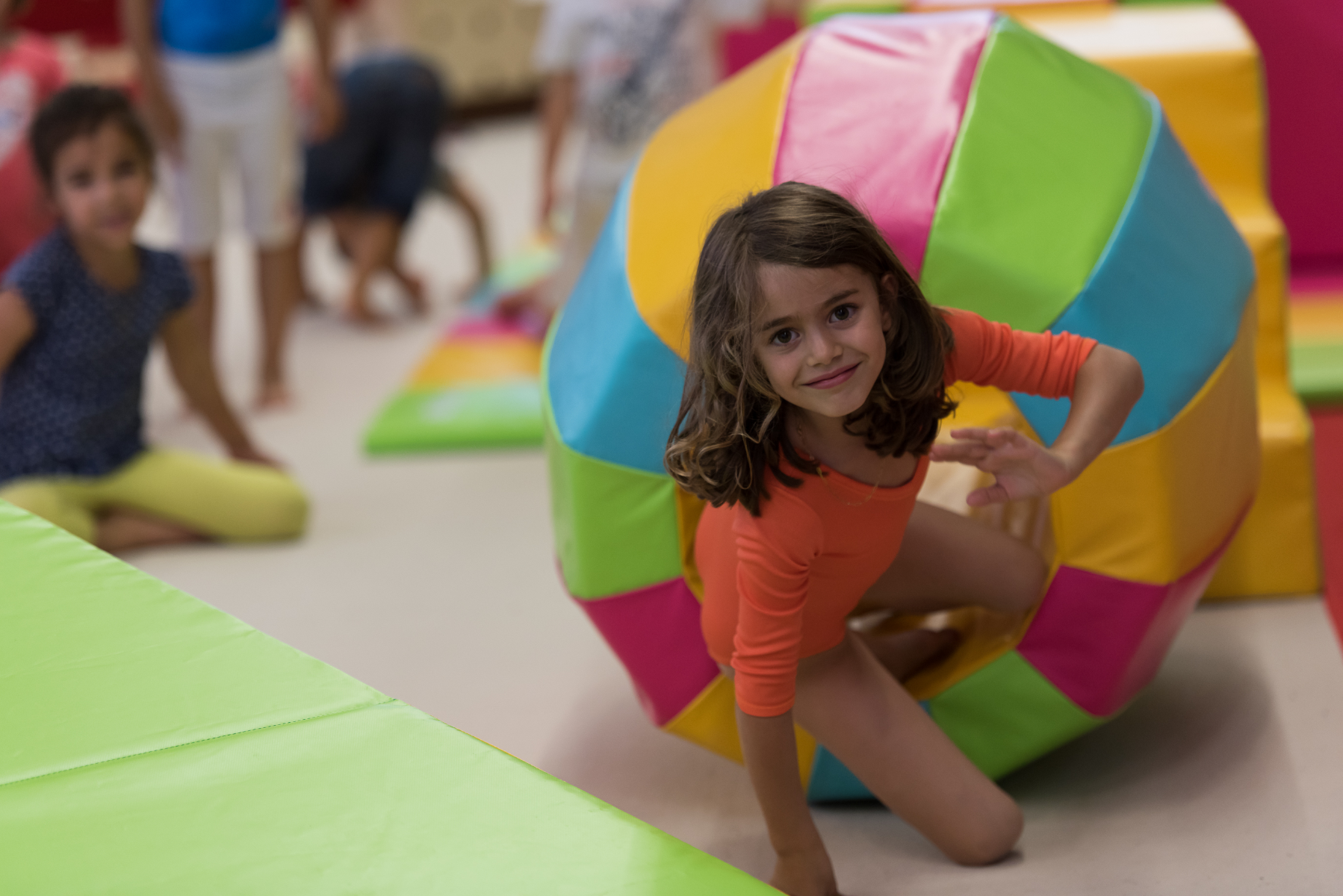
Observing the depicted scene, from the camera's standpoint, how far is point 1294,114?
10.4ft

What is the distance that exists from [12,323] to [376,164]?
209cm

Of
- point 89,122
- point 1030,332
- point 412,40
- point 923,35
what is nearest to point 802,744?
point 1030,332

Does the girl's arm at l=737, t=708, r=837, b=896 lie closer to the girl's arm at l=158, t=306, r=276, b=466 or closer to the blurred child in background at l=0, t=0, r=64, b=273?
the girl's arm at l=158, t=306, r=276, b=466

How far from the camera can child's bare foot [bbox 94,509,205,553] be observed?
9.74 ft

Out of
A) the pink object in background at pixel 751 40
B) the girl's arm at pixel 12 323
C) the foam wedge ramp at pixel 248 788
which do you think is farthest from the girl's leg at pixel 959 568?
the pink object in background at pixel 751 40

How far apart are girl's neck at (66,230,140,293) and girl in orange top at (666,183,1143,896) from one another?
68.3 inches

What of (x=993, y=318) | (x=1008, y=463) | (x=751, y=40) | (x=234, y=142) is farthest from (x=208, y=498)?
(x=751, y=40)

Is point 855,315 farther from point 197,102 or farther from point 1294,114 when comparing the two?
point 197,102

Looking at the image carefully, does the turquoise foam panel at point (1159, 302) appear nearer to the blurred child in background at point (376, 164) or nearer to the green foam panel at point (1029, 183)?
the green foam panel at point (1029, 183)

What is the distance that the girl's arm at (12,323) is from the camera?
108 inches

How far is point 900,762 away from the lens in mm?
1649

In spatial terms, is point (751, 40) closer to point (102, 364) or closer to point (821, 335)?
point (102, 364)

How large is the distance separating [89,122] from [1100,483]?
2.11 metres

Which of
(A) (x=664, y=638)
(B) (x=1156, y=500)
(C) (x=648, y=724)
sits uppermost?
(B) (x=1156, y=500)
